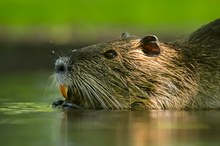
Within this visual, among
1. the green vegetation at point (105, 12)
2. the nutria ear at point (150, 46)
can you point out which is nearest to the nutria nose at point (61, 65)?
the nutria ear at point (150, 46)

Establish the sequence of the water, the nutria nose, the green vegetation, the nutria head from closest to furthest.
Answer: the water < the nutria nose < the nutria head < the green vegetation

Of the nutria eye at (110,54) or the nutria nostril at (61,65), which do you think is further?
the nutria eye at (110,54)

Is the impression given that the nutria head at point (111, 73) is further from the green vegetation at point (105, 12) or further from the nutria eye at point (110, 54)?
the green vegetation at point (105, 12)

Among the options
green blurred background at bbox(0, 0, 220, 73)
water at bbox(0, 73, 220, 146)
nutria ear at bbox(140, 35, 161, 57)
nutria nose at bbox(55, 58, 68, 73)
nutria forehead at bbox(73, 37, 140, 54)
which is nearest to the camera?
water at bbox(0, 73, 220, 146)

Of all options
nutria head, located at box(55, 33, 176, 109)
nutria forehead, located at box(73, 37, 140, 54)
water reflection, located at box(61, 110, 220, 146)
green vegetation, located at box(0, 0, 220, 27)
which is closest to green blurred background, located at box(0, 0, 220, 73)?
green vegetation, located at box(0, 0, 220, 27)

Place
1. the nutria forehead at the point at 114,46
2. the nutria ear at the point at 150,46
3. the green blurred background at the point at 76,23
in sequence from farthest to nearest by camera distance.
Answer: the green blurred background at the point at 76,23
the nutria ear at the point at 150,46
the nutria forehead at the point at 114,46

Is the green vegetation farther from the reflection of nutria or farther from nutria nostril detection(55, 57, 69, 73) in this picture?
nutria nostril detection(55, 57, 69, 73)
